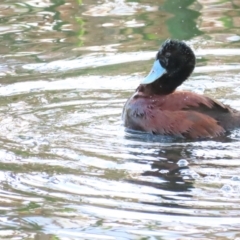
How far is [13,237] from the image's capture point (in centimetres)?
546

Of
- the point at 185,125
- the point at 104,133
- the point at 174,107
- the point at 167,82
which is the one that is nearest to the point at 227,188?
the point at 185,125

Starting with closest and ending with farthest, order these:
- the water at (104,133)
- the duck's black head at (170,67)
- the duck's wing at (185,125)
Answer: the water at (104,133), the duck's wing at (185,125), the duck's black head at (170,67)

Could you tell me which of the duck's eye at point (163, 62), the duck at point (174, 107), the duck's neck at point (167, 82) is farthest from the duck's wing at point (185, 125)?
the duck's eye at point (163, 62)

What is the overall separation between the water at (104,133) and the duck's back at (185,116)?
0.35 ft

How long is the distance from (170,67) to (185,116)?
0.70 meters

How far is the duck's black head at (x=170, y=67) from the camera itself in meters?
8.13

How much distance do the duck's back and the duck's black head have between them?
245mm

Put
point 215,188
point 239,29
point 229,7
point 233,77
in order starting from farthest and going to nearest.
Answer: point 229,7, point 239,29, point 233,77, point 215,188

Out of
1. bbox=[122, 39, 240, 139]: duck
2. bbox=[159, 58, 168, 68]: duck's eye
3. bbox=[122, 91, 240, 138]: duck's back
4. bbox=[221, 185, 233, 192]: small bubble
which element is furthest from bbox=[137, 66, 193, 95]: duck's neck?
bbox=[221, 185, 233, 192]: small bubble

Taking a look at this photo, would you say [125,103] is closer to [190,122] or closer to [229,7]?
[190,122]

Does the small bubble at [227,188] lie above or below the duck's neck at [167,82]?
below

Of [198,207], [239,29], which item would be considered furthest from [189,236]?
[239,29]

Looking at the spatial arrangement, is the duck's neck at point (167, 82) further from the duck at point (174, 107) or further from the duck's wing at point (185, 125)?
the duck's wing at point (185, 125)

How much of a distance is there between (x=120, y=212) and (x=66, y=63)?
182 inches
